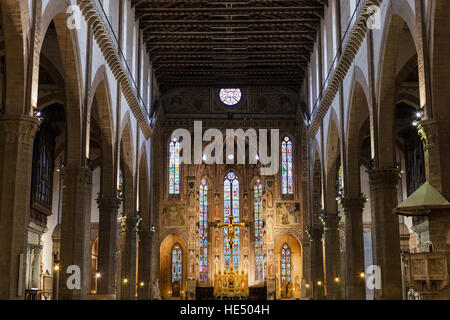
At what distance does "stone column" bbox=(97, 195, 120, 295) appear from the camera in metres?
29.1

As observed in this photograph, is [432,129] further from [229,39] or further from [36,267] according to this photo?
[36,267]

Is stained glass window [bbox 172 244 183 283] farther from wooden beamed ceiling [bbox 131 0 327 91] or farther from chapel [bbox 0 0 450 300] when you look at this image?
wooden beamed ceiling [bbox 131 0 327 91]

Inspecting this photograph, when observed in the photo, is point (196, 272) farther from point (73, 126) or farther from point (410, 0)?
point (410, 0)

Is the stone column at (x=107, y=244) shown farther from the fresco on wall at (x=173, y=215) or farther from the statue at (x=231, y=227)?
the statue at (x=231, y=227)

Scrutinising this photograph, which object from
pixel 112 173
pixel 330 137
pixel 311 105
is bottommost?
pixel 112 173

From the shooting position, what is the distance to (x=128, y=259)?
36.5 m

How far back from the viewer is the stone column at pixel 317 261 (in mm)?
42062

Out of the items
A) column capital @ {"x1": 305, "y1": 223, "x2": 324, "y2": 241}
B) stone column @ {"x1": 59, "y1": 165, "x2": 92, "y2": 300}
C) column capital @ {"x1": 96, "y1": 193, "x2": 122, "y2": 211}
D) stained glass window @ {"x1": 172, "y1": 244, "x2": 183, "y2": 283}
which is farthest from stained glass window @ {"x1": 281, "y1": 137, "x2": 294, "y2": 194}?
stone column @ {"x1": 59, "y1": 165, "x2": 92, "y2": 300}

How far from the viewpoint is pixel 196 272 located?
152 feet

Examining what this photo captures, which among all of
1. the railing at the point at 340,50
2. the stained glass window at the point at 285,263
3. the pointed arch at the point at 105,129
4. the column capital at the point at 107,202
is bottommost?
the stained glass window at the point at 285,263

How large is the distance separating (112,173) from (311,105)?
17.0 m

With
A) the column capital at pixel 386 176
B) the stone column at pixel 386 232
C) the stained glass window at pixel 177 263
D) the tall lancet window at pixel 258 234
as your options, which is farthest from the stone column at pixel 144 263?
the column capital at pixel 386 176

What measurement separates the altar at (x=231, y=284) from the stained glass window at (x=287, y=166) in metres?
6.97
